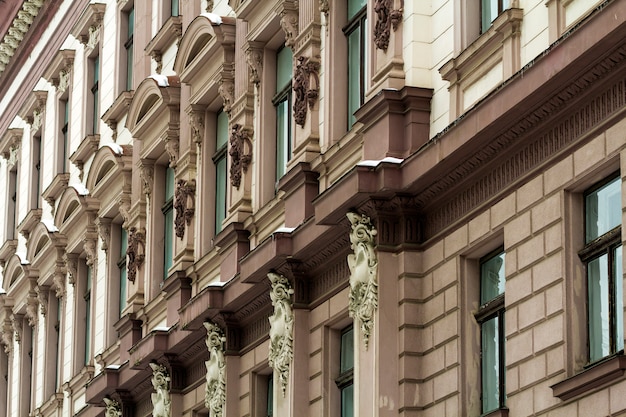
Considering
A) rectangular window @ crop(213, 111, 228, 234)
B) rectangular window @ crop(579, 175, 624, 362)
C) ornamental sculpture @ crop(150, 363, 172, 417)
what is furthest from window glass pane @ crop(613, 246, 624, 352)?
ornamental sculpture @ crop(150, 363, 172, 417)

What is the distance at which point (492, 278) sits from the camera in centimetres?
2469

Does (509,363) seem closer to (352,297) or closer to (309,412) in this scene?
(352,297)

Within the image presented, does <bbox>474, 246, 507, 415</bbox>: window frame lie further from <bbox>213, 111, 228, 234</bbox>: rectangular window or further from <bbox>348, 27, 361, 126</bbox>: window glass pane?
<bbox>213, 111, 228, 234</bbox>: rectangular window

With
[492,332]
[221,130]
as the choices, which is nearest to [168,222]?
[221,130]

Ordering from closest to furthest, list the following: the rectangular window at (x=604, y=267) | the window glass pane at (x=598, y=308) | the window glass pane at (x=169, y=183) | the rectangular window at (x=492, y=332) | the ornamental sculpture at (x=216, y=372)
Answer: the rectangular window at (x=604, y=267), the window glass pane at (x=598, y=308), the rectangular window at (x=492, y=332), the ornamental sculpture at (x=216, y=372), the window glass pane at (x=169, y=183)

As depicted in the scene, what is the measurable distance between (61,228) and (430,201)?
20271 mm

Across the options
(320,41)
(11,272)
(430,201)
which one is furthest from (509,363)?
(11,272)

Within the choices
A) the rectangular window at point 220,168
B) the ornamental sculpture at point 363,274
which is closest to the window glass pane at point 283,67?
the rectangular window at point 220,168

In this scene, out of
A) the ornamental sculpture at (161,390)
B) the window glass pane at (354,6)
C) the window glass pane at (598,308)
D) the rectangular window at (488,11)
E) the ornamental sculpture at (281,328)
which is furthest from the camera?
the ornamental sculpture at (161,390)

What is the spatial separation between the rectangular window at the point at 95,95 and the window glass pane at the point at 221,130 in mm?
8848

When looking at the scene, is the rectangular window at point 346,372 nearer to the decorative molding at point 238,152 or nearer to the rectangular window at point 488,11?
the decorative molding at point 238,152

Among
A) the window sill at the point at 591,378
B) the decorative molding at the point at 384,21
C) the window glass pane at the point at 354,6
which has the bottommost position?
the window sill at the point at 591,378

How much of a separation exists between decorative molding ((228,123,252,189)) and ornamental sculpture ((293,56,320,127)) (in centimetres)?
268

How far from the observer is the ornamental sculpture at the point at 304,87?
30016mm
